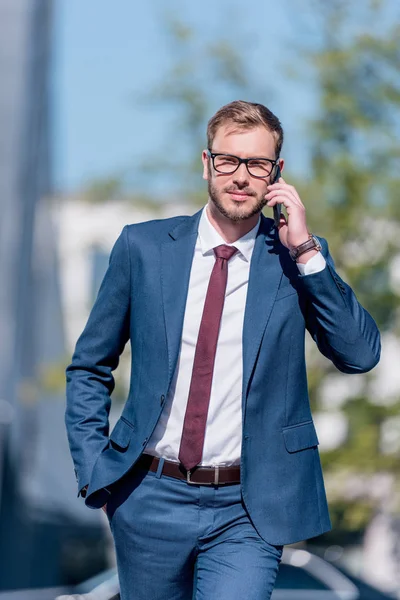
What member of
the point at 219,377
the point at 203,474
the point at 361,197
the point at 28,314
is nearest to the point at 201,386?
the point at 219,377

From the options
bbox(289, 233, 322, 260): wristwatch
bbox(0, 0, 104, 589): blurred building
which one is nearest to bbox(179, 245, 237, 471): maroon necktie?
bbox(289, 233, 322, 260): wristwatch

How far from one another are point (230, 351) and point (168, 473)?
36cm

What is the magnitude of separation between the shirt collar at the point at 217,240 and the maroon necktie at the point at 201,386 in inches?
6.5

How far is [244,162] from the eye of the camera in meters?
2.84

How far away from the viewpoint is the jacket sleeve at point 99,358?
9.73ft

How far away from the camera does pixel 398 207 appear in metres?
11.1

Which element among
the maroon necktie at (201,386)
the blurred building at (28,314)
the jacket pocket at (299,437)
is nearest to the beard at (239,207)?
the maroon necktie at (201,386)

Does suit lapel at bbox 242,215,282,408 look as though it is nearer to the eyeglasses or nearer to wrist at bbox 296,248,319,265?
wrist at bbox 296,248,319,265

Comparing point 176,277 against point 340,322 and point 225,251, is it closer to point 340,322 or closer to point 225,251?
point 225,251

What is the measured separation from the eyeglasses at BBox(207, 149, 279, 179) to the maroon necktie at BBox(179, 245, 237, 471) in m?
0.33

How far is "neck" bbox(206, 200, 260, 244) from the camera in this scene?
2984 millimetres

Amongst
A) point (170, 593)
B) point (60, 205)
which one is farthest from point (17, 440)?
point (170, 593)

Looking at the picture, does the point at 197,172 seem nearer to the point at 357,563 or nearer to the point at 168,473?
the point at 357,563

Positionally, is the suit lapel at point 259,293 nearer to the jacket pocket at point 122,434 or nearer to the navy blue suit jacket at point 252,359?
the navy blue suit jacket at point 252,359
